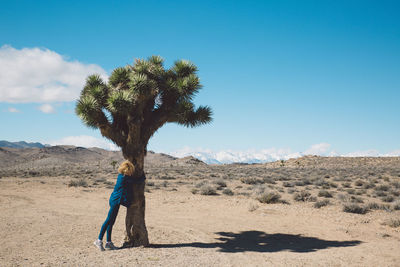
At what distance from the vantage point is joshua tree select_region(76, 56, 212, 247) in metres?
7.39

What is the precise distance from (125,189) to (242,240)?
3889 mm

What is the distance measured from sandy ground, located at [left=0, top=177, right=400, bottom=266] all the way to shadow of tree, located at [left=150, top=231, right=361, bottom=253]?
0.03 m

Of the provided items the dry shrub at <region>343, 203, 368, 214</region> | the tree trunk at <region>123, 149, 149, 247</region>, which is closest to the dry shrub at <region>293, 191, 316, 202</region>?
the dry shrub at <region>343, 203, 368, 214</region>

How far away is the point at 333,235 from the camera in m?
9.45

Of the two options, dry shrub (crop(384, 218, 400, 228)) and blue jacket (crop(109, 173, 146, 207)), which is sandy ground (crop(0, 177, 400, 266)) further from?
blue jacket (crop(109, 173, 146, 207))

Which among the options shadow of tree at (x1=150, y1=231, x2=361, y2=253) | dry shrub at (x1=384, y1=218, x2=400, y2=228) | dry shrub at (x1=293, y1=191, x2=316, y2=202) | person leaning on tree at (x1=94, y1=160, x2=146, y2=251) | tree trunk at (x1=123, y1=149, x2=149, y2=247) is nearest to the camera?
person leaning on tree at (x1=94, y1=160, x2=146, y2=251)

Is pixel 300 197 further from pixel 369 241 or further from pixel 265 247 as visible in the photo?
pixel 265 247

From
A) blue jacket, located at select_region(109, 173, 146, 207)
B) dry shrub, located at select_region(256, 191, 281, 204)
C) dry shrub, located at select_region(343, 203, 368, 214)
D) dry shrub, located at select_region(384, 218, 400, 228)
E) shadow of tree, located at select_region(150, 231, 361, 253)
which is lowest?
shadow of tree, located at select_region(150, 231, 361, 253)

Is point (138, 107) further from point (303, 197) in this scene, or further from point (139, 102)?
point (303, 197)

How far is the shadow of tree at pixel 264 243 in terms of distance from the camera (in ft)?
25.5

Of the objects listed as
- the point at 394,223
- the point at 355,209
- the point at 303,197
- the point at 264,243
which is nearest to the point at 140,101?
the point at 264,243

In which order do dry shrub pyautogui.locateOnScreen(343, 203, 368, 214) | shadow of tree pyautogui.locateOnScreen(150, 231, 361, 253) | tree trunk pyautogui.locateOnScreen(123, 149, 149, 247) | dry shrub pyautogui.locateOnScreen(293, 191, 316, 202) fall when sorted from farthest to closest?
dry shrub pyautogui.locateOnScreen(293, 191, 316, 202) → dry shrub pyautogui.locateOnScreen(343, 203, 368, 214) → shadow of tree pyautogui.locateOnScreen(150, 231, 361, 253) → tree trunk pyautogui.locateOnScreen(123, 149, 149, 247)

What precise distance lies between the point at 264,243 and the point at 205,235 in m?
1.73

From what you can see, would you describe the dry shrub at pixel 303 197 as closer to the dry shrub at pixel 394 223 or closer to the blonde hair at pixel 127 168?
the dry shrub at pixel 394 223
